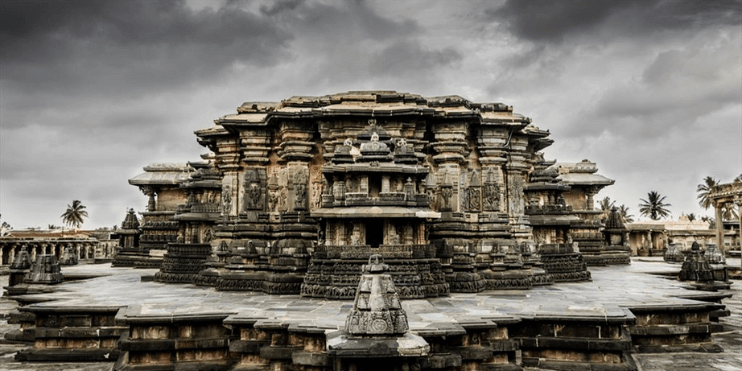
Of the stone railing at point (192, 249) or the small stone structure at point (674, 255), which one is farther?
the small stone structure at point (674, 255)

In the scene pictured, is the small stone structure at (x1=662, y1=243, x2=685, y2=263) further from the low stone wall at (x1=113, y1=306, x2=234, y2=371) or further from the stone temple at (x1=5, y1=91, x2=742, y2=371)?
the low stone wall at (x1=113, y1=306, x2=234, y2=371)

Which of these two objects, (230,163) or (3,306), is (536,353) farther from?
(3,306)

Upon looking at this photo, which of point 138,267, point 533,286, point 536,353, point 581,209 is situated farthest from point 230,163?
point 581,209

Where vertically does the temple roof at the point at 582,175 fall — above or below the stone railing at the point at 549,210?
above

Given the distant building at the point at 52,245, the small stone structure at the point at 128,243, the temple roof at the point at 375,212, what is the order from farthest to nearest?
the distant building at the point at 52,245 → the small stone structure at the point at 128,243 → the temple roof at the point at 375,212

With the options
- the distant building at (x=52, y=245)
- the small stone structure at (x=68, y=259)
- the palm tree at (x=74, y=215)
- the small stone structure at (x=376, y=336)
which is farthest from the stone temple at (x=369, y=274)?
the palm tree at (x=74, y=215)

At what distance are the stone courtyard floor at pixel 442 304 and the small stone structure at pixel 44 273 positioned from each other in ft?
3.39

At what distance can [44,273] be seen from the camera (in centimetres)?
1788

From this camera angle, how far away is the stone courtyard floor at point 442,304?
10273mm

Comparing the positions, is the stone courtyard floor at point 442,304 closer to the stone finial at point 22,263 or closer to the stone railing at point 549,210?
the stone railing at point 549,210

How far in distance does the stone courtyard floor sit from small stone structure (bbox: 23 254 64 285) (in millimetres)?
1032

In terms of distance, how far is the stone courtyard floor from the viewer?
33.7ft

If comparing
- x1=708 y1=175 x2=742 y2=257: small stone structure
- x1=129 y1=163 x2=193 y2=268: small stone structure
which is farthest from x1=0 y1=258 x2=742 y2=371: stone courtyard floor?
x1=708 y1=175 x2=742 y2=257: small stone structure

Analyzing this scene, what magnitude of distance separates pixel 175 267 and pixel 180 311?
875 cm
